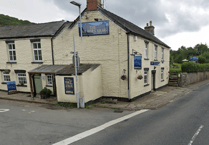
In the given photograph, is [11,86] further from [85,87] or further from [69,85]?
[85,87]

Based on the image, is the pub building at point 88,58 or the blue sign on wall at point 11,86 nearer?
the pub building at point 88,58

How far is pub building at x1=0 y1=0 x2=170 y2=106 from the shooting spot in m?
10.9

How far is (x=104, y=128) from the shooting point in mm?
6629

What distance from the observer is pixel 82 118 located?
802 cm

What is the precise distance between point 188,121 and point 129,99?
16.1 feet

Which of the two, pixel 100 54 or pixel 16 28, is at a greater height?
pixel 16 28

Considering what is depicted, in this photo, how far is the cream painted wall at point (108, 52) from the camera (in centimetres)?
1136

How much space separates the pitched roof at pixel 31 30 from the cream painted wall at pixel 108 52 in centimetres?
245

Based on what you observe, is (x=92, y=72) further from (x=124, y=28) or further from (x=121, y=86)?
(x=124, y=28)

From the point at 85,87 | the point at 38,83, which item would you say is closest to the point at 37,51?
the point at 38,83

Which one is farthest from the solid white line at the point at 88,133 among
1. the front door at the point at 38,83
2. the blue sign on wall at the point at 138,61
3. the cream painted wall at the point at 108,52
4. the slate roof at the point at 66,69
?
the front door at the point at 38,83

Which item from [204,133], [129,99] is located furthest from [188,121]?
[129,99]

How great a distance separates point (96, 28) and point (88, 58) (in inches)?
110

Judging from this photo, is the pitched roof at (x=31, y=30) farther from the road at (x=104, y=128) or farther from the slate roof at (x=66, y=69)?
the road at (x=104, y=128)
